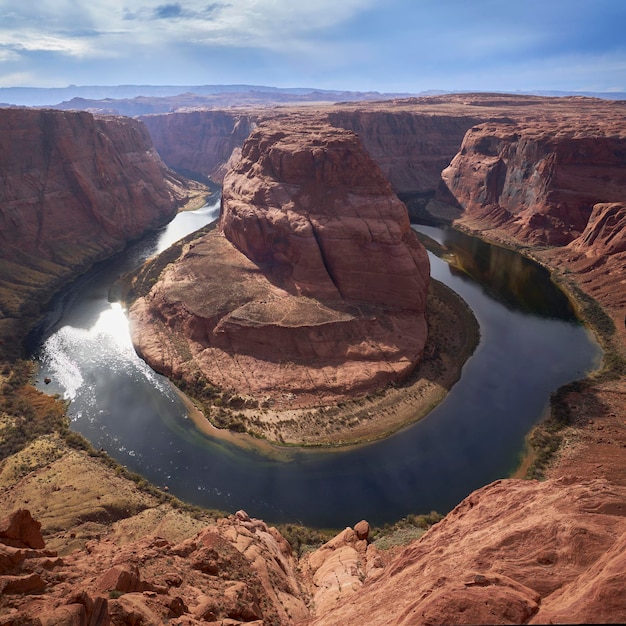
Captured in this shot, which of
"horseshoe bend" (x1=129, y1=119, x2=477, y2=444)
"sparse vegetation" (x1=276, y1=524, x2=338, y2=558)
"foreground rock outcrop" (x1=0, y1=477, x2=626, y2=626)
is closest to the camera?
"foreground rock outcrop" (x1=0, y1=477, x2=626, y2=626)

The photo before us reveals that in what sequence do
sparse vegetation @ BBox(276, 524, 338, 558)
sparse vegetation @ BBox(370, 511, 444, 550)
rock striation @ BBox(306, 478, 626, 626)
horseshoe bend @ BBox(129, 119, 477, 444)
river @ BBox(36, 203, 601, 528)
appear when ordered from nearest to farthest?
rock striation @ BBox(306, 478, 626, 626) → sparse vegetation @ BBox(370, 511, 444, 550) → sparse vegetation @ BBox(276, 524, 338, 558) → river @ BBox(36, 203, 601, 528) → horseshoe bend @ BBox(129, 119, 477, 444)

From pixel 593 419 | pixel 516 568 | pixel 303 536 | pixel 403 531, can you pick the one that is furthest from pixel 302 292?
pixel 516 568

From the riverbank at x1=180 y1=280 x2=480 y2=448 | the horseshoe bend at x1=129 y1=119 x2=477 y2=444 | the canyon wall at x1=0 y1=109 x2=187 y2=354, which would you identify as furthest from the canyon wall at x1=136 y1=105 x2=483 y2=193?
the riverbank at x1=180 y1=280 x2=480 y2=448

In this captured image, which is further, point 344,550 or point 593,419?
point 593,419

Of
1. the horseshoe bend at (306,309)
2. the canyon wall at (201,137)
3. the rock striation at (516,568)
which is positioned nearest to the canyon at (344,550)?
the rock striation at (516,568)

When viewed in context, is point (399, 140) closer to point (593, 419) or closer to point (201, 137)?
point (201, 137)

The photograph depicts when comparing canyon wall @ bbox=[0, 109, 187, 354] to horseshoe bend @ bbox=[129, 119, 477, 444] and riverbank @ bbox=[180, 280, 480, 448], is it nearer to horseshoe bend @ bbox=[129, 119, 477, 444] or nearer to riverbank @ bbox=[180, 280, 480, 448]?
horseshoe bend @ bbox=[129, 119, 477, 444]

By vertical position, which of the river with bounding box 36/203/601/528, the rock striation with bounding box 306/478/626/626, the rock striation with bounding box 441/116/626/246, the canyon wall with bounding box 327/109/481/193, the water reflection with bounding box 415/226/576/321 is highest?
the canyon wall with bounding box 327/109/481/193
